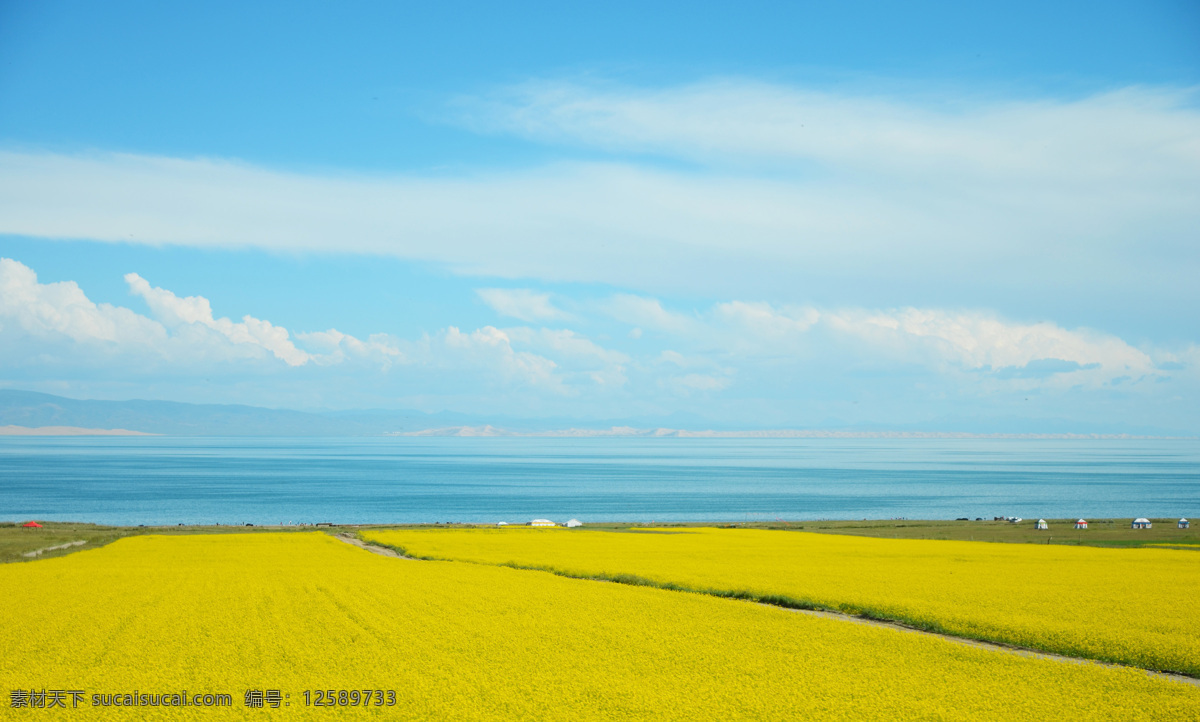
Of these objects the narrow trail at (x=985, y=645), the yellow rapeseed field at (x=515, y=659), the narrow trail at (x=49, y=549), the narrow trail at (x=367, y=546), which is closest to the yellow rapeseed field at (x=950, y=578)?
the narrow trail at (x=985, y=645)

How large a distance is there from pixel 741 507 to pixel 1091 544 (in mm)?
58158

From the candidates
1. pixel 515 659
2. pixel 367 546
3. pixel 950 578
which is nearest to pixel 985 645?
pixel 950 578

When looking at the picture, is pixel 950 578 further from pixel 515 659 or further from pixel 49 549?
pixel 49 549

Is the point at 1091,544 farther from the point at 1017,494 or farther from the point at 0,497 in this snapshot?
the point at 0,497

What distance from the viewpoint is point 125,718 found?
1281cm

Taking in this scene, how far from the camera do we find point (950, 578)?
1131 inches

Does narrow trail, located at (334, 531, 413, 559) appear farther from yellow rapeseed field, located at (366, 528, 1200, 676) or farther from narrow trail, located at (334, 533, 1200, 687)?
narrow trail, located at (334, 533, 1200, 687)

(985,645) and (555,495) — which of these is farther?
(555,495)

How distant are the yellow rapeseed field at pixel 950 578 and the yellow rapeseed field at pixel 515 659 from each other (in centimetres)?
207

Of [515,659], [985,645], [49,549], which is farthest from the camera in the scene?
[49,549]

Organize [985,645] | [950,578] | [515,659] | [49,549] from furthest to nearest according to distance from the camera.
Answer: [49,549], [950,578], [985,645], [515,659]

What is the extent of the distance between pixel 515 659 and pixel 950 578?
18635 millimetres

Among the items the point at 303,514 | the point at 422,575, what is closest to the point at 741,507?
the point at 303,514

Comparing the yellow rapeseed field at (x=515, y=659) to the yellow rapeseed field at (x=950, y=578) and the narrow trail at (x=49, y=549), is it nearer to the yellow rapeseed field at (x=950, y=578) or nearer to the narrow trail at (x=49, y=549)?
the yellow rapeseed field at (x=950, y=578)
